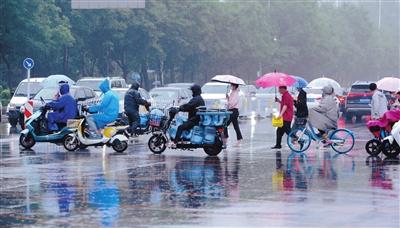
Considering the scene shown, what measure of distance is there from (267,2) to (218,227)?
99673 mm

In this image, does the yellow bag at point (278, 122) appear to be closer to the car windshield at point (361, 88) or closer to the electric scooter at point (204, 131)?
the electric scooter at point (204, 131)

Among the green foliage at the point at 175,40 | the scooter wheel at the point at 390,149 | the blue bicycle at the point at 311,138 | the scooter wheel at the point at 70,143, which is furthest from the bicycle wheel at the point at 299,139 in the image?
the green foliage at the point at 175,40

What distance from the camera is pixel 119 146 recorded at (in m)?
24.5

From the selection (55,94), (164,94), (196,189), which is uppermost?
(164,94)

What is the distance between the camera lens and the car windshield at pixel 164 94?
41.9m

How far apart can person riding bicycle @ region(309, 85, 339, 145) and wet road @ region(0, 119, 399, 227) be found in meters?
0.67

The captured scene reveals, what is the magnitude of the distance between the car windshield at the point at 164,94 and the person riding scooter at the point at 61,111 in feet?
53.9

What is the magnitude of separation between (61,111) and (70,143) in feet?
3.55

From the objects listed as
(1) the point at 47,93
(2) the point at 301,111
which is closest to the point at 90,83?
(1) the point at 47,93

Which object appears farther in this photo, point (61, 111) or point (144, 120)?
point (144, 120)

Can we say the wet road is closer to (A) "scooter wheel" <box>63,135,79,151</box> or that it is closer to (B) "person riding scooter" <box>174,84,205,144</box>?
(A) "scooter wheel" <box>63,135,79,151</box>

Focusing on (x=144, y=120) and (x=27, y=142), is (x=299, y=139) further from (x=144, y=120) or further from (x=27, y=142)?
(x=27, y=142)

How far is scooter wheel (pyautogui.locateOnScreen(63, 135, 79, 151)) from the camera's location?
2469 cm

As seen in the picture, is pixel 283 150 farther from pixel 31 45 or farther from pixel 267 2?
pixel 267 2
